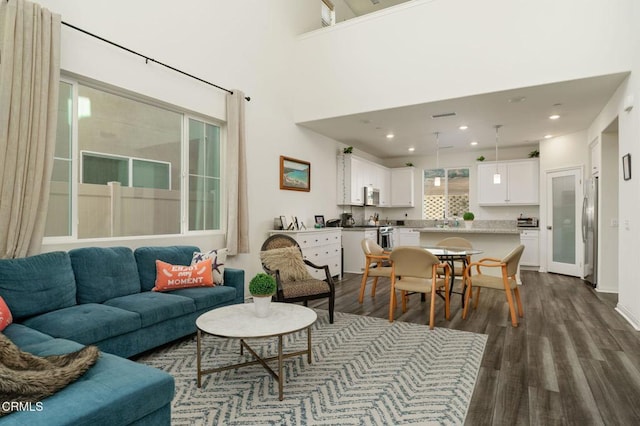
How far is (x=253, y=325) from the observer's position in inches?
93.7

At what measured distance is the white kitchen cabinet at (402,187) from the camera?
29.8ft

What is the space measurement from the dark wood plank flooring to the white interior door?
68.1 inches

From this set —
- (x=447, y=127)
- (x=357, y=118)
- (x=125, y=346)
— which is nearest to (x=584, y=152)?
(x=447, y=127)

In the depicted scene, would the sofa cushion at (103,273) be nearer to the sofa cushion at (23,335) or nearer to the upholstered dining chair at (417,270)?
the sofa cushion at (23,335)

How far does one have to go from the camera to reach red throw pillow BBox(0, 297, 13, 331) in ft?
7.33

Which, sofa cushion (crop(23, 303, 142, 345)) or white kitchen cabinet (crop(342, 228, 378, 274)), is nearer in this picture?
sofa cushion (crop(23, 303, 142, 345))

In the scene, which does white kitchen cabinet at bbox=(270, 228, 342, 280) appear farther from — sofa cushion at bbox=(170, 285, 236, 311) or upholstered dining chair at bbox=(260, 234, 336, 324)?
sofa cushion at bbox=(170, 285, 236, 311)

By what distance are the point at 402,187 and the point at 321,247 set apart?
4066 millimetres

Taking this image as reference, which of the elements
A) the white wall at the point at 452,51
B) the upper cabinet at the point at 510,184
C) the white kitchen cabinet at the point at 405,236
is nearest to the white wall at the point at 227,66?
the white wall at the point at 452,51

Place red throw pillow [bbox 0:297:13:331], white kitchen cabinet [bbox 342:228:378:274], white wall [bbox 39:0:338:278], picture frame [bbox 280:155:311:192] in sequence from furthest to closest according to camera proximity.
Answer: white kitchen cabinet [bbox 342:228:378:274], picture frame [bbox 280:155:311:192], white wall [bbox 39:0:338:278], red throw pillow [bbox 0:297:13:331]

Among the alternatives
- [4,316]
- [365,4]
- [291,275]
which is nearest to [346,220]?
[291,275]

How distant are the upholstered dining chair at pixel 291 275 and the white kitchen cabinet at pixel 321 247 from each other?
0.80 meters

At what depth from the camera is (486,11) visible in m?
4.41

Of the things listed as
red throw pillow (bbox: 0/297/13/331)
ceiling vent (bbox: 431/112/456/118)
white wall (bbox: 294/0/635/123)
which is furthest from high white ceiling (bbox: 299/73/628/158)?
red throw pillow (bbox: 0/297/13/331)
